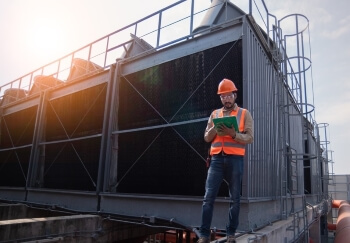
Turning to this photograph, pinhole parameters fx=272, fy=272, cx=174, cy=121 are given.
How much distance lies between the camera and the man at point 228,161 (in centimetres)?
408

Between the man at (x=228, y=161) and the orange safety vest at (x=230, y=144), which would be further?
the orange safety vest at (x=230, y=144)

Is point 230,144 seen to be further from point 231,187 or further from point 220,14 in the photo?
point 220,14

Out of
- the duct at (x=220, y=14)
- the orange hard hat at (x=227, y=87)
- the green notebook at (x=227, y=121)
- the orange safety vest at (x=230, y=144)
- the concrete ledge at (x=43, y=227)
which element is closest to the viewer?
the green notebook at (x=227, y=121)

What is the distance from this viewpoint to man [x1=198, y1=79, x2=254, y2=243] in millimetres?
4082

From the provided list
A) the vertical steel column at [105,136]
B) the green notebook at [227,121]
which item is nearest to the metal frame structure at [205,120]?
the vertical steel column at [105,136]

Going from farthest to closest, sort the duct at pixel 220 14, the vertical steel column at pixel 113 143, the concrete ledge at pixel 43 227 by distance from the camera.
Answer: the vertical steel column at pixel 113 143 → the duct at pixel 220 14 → the concrete ledge at pixel 43 227

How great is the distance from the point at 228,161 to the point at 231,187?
0.41m

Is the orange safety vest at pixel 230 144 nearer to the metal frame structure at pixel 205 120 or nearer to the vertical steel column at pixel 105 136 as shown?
the metal frame structure at pixel 205 120

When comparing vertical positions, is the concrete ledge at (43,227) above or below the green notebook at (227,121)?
below

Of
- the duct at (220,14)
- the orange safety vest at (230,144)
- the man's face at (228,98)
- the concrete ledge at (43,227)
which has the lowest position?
the concrete ledge at (43,227)

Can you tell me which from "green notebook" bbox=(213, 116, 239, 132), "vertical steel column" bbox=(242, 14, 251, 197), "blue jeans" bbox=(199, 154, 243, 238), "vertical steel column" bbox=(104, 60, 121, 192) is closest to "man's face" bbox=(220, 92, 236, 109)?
"green notebook" bbox=(213, 116, 239, 132)

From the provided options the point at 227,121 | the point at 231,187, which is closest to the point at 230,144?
the point at 227,121

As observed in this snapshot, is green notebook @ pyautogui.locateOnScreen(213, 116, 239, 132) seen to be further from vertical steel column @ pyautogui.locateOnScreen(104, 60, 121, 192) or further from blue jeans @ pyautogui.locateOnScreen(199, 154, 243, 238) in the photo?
vertical steel column @ pyautogui.locateOnScreen(104, 60, 121, 192)

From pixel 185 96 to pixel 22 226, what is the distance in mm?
4945
